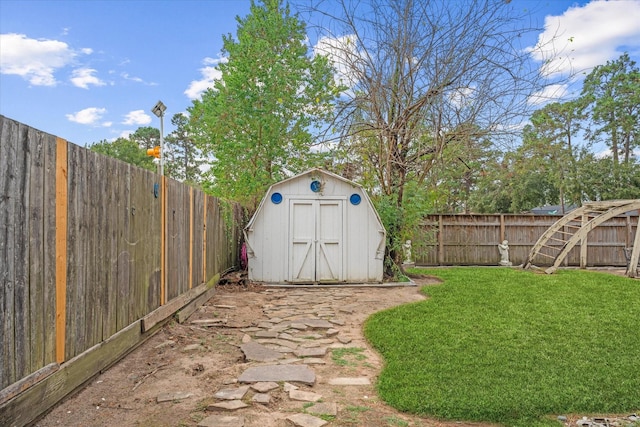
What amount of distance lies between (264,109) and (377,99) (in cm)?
328

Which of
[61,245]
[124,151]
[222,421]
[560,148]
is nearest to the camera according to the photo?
[222,421]

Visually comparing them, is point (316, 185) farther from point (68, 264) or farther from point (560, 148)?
point (560, 148)

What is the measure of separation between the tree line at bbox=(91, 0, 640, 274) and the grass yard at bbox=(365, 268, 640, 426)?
293 centimetres

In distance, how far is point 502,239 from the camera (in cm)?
1321

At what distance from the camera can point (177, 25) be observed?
911cm

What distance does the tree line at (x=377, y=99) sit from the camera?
7301 mm

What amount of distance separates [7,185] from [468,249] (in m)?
12.8

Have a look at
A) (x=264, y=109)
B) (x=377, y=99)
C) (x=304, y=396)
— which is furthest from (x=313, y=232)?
(x=304, y=396)

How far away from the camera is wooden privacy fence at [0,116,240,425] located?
2.28 meters

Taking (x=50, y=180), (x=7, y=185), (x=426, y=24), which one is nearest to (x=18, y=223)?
(x=7, y=185)

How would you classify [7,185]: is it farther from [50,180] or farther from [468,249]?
[468,249]

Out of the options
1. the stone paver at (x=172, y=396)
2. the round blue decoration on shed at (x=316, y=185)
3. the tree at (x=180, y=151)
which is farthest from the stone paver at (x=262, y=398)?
the tree at (x=180, y=151)

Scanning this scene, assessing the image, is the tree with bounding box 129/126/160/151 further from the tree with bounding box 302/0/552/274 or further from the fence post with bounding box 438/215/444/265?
the tree with bounding box 302/0/552/274

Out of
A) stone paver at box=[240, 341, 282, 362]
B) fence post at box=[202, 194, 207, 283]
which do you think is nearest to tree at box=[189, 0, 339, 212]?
fence post at box=[202, 194, 207, 283]
